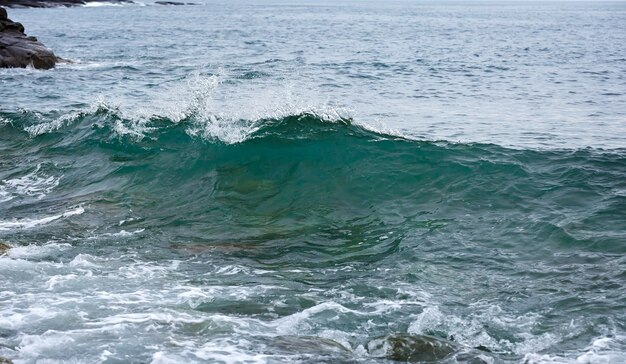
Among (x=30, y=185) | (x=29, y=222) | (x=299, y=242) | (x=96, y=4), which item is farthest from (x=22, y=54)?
(x=96, y=4)

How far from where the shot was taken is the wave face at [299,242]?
7.17m

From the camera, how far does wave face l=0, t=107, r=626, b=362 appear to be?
7.17 m

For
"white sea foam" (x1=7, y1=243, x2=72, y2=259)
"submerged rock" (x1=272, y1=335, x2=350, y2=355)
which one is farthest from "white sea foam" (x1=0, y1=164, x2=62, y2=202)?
"submerged rock" (x1=272, y1=335, x2=350, y2=355)

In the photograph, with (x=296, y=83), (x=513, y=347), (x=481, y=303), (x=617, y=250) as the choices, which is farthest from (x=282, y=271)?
(x=296, y=83)

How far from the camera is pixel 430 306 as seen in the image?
7.82 m

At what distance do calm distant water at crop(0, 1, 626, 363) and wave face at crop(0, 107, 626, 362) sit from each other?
0.12ft

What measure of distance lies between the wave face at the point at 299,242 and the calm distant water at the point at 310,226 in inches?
1.4

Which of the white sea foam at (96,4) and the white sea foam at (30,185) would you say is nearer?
the white sea foam at (30,185)

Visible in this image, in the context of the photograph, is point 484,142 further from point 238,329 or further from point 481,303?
point 238,329

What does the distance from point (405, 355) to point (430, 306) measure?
1334 mm

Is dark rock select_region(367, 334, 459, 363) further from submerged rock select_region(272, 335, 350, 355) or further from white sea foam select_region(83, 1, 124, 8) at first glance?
white sea foam select_region(83, 1, 124, 8)

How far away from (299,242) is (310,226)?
81cm

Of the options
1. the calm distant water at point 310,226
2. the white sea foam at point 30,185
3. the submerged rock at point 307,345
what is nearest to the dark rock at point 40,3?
the calm distant water at point 310,226

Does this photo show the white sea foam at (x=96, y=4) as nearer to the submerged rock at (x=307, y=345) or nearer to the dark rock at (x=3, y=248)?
the dark rock at (x=3, y=248)
